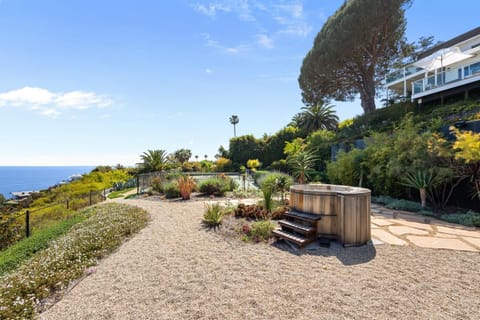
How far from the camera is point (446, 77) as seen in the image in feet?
41.4

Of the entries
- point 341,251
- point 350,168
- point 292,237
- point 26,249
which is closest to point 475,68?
point 350,168

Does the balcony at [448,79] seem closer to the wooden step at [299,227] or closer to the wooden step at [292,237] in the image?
the wooden step at [299,227]

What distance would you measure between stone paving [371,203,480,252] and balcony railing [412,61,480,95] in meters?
11.5

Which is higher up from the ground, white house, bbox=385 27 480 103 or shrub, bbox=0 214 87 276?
white house, bbox=385 27 480 103

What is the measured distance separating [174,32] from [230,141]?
53.3ft

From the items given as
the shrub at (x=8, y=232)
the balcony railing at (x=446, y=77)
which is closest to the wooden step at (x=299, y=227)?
the shrub at (x=8, y=232)

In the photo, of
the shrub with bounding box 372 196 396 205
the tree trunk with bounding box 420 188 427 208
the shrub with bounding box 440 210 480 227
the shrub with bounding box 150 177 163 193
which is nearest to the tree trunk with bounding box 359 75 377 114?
the shrub with bounding box 372 196 396 205

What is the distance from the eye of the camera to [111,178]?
21.1m

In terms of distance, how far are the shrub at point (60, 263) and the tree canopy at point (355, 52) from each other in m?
17.0

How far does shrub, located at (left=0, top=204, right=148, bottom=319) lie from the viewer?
2357 mm

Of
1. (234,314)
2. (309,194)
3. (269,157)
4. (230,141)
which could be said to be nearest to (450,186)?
(309,194)

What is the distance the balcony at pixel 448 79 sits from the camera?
37.5 ft

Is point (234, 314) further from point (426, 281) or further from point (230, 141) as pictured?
point (230, 141)

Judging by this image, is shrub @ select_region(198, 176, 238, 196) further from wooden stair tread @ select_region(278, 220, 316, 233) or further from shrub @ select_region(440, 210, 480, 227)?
shrub @ select_region(440, 210, 480, 227)
